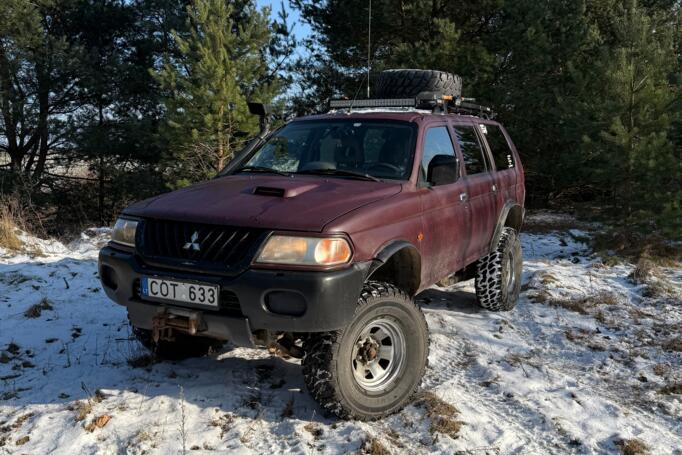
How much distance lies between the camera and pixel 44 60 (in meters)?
→ 14.9

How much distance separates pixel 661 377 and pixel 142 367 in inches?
149

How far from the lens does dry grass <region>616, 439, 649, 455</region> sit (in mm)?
2955

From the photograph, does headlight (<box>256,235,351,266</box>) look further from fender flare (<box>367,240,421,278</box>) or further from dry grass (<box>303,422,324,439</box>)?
dry grass (<box>303,422,324,439</box>)

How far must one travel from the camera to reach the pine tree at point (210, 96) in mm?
10961

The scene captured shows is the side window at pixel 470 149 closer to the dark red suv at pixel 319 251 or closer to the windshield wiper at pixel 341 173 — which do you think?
the dark red suv at pixel 319 251

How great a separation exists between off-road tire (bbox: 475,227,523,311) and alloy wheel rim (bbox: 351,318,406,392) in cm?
217

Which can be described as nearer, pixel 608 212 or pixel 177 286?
pixel 177 286

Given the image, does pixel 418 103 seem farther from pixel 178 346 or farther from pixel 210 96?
pixel 210 96

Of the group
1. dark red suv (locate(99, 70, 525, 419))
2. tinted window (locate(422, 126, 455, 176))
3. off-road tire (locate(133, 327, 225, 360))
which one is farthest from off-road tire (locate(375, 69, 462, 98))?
off-road tire (locate(133, 327, 225, 360))

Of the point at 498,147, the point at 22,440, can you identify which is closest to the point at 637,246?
the point at 498,147

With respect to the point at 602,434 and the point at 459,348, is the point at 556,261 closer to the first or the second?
the point at 459,348

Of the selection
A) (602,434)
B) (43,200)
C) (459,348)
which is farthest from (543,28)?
(43,200)

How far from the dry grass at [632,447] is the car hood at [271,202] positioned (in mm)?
1940

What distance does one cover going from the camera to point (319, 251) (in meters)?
2.83
